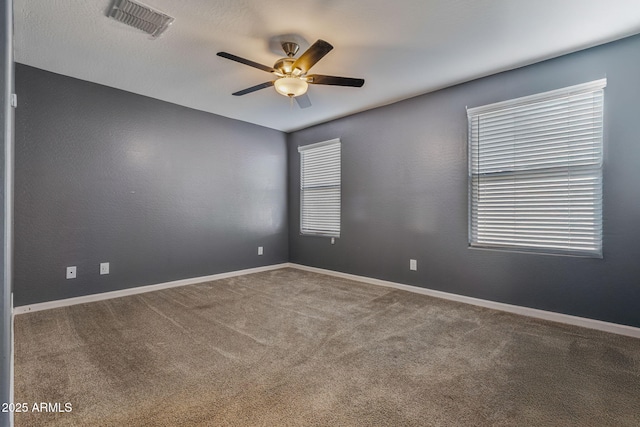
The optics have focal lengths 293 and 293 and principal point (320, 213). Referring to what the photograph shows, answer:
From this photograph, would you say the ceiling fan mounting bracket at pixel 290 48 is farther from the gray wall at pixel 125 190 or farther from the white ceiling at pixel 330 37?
the gray wall at pixel 125 190

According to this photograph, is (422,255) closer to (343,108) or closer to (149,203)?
(343,108)

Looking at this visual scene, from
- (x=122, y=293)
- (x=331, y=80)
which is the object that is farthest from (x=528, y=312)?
(x=122, y=293)

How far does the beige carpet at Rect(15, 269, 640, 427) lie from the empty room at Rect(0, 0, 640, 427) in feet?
0.06

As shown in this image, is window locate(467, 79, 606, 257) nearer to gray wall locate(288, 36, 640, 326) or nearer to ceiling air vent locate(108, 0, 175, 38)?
gray wall locate(288, 36, 640, 326)

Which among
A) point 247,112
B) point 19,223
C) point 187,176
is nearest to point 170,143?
point 187,176

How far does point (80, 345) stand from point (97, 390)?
767 mm

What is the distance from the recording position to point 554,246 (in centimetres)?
276

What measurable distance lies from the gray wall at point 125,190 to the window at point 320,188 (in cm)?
69

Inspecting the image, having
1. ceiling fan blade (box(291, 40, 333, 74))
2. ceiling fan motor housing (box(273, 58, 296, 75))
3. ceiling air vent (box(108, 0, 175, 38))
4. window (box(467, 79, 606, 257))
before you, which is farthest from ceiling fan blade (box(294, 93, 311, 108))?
window (box(467, 79, 606, 257))

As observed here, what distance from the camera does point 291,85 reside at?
250 centimetres

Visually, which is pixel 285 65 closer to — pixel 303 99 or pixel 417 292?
pixel 303 99

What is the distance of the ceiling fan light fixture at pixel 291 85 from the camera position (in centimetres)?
246

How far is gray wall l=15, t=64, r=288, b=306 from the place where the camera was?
2.95 m

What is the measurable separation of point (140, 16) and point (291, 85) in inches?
46.7
